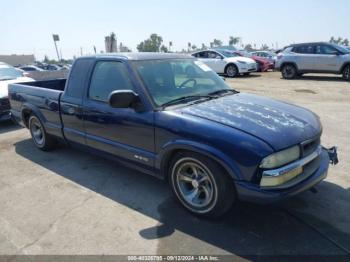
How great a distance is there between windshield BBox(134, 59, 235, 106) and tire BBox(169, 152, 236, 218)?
2.55 ft

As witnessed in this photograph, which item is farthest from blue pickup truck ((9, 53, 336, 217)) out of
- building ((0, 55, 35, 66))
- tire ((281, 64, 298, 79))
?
building ((0, 55, 35, 66))

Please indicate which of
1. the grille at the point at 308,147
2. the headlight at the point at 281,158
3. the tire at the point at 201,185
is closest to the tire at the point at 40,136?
the tire at the point at 201,185

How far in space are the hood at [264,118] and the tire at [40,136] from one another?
318 centimetres

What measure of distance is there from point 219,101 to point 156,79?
82cm

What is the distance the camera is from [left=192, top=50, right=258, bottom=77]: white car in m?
17.0

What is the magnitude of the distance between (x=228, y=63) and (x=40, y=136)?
1320 centimetres

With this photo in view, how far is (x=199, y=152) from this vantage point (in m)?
3.05

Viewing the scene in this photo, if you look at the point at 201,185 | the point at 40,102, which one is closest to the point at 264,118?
the point at 201,185

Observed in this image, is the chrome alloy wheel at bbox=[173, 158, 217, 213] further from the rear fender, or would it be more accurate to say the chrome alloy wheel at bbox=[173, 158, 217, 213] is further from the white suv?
the white suv

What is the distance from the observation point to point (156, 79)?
3.79 meters

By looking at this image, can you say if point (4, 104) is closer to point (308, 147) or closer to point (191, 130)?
point (191, 130)

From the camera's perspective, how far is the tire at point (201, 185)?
3.03 meters

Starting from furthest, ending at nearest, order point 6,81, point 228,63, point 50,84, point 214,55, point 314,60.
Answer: point 214,55 → point 228,63 → point 314,60 → point 6,81 → point 50,84

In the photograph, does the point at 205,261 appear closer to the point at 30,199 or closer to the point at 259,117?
the point at 259,117
